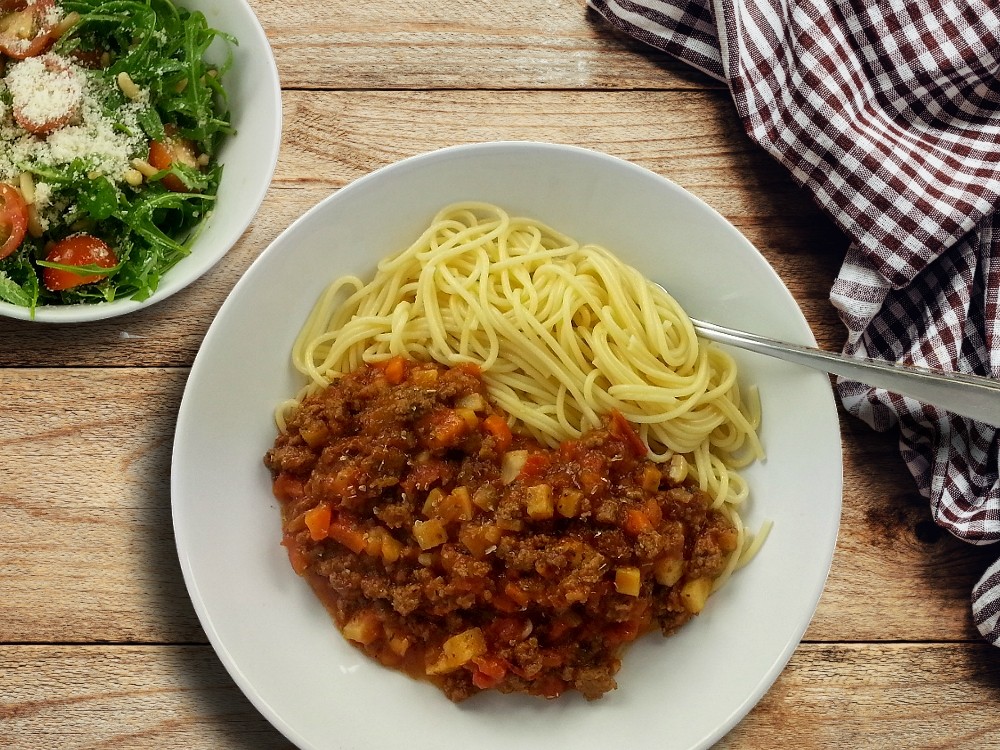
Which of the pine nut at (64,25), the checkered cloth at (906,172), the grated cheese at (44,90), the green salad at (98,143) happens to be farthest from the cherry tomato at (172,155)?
the checkered cloth at (906,172)

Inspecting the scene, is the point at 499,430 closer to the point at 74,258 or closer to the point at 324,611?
the point at 324,611

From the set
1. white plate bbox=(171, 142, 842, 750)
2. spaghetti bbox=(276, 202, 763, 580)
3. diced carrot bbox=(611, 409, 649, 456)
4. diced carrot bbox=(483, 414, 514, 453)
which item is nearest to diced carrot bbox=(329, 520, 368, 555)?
white plate bbox=(171, 142, 842, 750)

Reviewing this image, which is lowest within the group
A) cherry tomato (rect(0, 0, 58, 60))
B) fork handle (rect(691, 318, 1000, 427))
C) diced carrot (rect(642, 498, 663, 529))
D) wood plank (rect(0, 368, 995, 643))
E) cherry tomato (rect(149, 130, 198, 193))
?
wood plank (rect(0, 368, 995, 643))

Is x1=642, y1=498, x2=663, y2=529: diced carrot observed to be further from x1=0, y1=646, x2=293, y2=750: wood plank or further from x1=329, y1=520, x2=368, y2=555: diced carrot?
x1=0, y1=646, x2=293, y2=750: wood plank

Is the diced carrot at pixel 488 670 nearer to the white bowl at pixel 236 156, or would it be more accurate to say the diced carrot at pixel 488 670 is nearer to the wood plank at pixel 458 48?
the white bowl at pixel 236 156

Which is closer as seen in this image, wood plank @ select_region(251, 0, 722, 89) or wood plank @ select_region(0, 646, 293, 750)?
wood plank @ select_region(0, 646, 293, 750)

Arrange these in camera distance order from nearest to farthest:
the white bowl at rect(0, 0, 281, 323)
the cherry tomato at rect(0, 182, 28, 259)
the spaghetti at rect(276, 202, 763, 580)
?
the cherry tomato at rect(0, 182, 28, 259)
the white bowl at rect(0, 0, 281, 323)
the spaghetti at rect(276, 202, 763, 580)

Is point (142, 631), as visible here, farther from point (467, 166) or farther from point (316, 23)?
point (316, 23)
